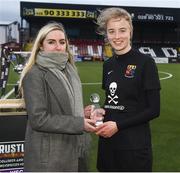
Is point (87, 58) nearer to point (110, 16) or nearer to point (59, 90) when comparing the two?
point (110, 16)

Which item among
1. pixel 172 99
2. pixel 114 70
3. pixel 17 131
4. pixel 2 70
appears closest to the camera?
pixel 114 70

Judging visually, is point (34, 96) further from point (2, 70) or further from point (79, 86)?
point (2, 70)

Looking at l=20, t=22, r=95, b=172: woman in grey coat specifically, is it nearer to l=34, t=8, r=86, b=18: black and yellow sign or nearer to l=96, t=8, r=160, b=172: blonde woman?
l=96, t=8, r=160, b=172: blonde woman

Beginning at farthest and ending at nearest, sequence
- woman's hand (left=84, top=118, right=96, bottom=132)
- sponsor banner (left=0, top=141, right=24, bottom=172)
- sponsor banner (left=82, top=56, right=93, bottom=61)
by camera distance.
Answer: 1. sponsor banner (left=82, top=56, right=93, bottom=61)
2. sponsor banner (left=0, top=141, right=24, bottom=172)
3. woman's hand (left=84, top=118, right=96, bottom=132)

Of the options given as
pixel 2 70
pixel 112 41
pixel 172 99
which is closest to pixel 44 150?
pixel 112 41

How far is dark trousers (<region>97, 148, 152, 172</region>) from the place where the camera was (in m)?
3.47

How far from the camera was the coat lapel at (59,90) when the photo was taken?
3.19m

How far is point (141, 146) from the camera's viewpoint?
347cm

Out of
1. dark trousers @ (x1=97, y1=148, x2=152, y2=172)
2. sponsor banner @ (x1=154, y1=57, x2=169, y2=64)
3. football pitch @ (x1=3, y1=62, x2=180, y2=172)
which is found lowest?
sponsor banner @ (x1=154, y1=57, x2=169, y2=64)

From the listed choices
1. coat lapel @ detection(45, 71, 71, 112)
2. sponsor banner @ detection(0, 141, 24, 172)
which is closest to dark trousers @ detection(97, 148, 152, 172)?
coat lapel @ detection(45, 71, 71, 112)

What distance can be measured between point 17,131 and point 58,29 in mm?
1969

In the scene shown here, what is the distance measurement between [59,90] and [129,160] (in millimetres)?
742

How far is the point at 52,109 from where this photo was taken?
3207 mm

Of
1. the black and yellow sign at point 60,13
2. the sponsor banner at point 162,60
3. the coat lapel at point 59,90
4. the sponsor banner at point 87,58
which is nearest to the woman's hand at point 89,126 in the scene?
the coat lapel at point 59,90
